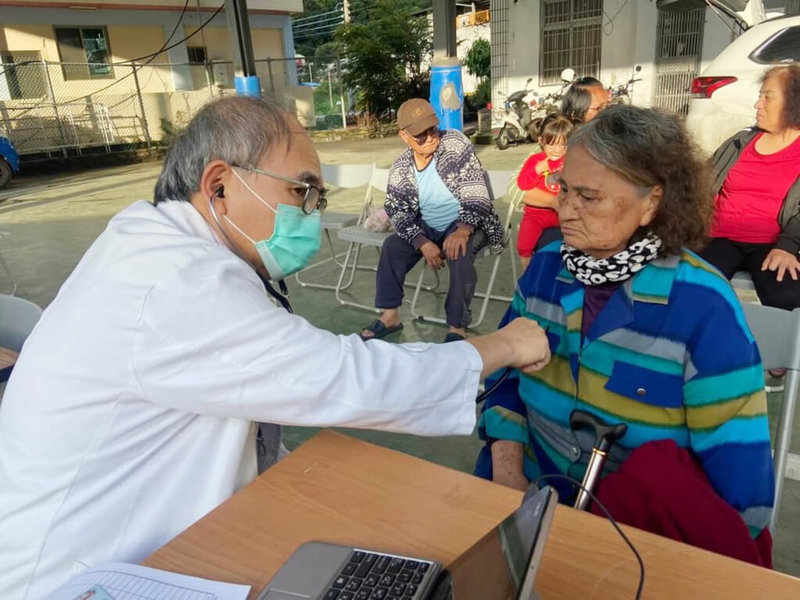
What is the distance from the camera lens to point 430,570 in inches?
36.5

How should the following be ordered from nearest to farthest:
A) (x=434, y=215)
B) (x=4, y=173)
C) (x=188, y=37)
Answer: (x=434, y=215)
(x=4, y=173)
(x=188, y=37)

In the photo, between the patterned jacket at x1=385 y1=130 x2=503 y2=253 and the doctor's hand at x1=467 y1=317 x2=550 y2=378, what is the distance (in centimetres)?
250

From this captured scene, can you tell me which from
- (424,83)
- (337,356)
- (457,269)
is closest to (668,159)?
(337,356)

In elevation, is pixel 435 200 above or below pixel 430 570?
above

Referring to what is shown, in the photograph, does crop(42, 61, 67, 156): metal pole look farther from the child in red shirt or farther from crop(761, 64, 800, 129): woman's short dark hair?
crop(761, 64, 800, 129): woman's short dark hair

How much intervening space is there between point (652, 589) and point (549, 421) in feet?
2.32

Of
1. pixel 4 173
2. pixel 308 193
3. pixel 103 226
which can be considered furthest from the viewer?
pixel 4 173

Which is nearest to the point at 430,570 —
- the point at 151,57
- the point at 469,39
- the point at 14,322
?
the point at 14,322

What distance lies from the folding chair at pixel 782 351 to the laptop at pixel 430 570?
107 cm

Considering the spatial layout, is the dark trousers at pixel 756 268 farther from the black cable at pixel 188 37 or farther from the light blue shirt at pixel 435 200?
the black cable at pixel 188 37

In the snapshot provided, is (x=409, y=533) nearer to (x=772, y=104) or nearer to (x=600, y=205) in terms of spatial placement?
(x=600, y=205)

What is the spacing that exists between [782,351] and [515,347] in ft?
2.54

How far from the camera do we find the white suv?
4.57 m

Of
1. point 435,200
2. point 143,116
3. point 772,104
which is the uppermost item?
point 143,116
